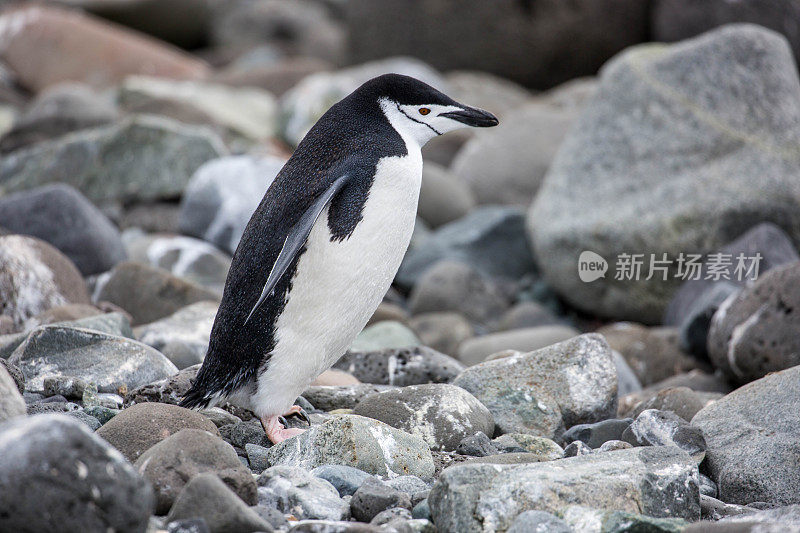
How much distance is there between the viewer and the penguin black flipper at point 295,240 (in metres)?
3.66

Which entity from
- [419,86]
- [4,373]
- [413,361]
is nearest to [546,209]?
[413,361]

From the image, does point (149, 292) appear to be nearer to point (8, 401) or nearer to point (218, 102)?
point (8, 401)

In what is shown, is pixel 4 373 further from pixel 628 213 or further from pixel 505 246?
pixel 505 246

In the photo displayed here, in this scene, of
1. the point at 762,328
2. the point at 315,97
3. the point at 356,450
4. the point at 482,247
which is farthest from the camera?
the point at 315,97

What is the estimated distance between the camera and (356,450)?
3438 mm

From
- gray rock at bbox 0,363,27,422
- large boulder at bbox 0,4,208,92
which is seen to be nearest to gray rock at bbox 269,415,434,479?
gray rock at bbox 0,363,27,422

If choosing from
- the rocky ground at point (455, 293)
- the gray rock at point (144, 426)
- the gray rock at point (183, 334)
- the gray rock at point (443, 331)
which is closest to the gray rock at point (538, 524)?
the rocky ground at point (455, 293)

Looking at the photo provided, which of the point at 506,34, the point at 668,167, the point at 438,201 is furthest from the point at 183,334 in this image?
the point at 506,34

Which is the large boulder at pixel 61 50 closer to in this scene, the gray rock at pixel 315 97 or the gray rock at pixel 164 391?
the gray rock at pixel 315 97

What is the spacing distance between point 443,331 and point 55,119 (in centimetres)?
547

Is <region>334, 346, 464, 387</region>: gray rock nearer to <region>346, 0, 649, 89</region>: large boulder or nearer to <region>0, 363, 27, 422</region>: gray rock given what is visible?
<region>0, 363, 27, 422</region>: gray rock

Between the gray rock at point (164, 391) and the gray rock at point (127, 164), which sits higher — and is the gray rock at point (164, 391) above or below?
above

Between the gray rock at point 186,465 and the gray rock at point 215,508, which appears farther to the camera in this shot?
the gray rock at point 186,465

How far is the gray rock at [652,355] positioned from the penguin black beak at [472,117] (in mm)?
2911
